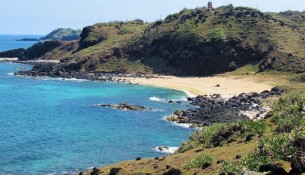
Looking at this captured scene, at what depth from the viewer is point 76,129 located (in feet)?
302

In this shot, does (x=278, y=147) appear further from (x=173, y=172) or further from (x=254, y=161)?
(x=173, y=172)

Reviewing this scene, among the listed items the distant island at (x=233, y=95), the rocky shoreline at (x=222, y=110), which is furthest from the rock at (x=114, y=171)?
the rocky shoreline at (x=222, y=110)

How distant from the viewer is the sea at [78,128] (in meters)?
68.9

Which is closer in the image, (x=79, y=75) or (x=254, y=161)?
(x=254, y=161)

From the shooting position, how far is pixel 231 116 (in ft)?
324

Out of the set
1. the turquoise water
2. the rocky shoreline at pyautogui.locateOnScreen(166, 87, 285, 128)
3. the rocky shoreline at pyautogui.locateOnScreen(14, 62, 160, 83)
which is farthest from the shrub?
the rocky shoreline at pyautogui.locateOnScreen(14, 62, 160, 83)

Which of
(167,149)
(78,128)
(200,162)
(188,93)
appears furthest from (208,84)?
(200,162)

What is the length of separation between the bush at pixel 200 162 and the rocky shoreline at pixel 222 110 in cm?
4879

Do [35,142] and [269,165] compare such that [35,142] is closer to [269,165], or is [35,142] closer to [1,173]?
[1,173]

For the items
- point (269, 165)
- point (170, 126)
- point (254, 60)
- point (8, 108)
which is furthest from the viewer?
point (254, 60)

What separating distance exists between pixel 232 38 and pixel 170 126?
104 meters

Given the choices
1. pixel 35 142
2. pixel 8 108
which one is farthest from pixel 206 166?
pixel 8 108

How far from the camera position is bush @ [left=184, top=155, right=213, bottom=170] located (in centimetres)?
4145

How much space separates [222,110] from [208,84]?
49.4m
